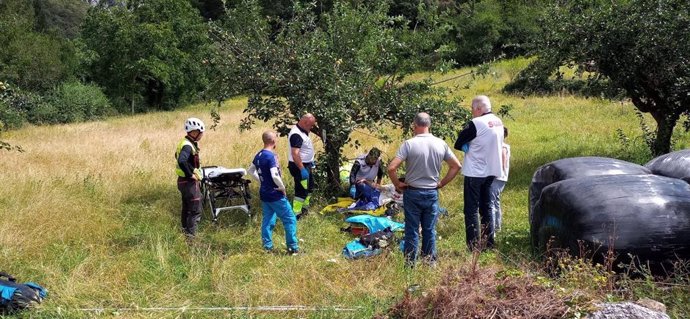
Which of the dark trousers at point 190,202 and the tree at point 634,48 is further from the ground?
the tree at point 634,48

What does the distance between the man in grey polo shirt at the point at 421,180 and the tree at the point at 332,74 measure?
2.42 meters

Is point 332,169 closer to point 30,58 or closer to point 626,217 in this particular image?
point 626,217

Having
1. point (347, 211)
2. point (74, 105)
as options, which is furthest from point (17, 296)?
point (74, 105)

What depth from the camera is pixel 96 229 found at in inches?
277

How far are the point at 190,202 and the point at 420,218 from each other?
2828 mm

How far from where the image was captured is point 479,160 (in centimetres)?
600

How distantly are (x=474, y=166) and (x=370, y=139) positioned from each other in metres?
8.59

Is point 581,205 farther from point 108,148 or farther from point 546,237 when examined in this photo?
point 108,148

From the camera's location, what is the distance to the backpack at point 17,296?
4.55 m

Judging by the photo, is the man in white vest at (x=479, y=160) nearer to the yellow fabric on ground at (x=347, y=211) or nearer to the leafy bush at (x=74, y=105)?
the yellow fabric on ground at (x=347, y=211)

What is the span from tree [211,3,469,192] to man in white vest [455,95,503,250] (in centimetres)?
215

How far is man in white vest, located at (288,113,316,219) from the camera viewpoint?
7.59 metres

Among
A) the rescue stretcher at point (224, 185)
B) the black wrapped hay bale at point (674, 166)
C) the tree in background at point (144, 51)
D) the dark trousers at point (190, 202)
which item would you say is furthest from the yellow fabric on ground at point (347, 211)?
the tree in background at point (144, 51)

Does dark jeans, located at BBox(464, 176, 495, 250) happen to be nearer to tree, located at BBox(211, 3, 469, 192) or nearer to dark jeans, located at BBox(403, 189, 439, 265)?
dark jeans, located at BBox(403, 189, 439, 265)
